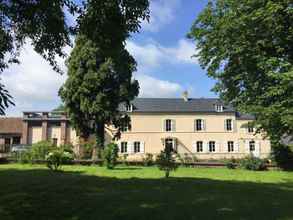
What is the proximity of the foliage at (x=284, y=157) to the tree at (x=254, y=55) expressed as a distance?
9.57m

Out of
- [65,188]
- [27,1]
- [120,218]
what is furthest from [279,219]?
[27,1]

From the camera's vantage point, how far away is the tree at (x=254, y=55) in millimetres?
17453

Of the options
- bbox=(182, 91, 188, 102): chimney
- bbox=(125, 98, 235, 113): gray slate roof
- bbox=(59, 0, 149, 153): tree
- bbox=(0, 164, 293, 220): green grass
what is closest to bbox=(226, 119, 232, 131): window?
bbox=(125, 98, 235, 113): gray slate roof

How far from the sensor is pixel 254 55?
1891 centimetres

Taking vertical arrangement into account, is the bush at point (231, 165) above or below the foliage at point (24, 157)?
below

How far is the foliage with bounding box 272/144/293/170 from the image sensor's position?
28.8 m

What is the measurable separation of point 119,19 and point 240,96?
1400 centimetres

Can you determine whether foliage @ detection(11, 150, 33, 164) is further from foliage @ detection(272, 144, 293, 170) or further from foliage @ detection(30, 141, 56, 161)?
foliage @ detection(272, 144, 293, 170)

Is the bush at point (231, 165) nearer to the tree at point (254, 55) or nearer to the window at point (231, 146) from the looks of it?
the tree at point (254, 55)

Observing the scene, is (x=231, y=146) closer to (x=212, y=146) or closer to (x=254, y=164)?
(x=212, y=146)

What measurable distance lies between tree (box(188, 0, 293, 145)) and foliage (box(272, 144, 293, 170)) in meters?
9.57

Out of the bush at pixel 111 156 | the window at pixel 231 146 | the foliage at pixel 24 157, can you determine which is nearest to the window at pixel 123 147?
the window at pixel 231 146

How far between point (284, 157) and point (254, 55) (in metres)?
12.8

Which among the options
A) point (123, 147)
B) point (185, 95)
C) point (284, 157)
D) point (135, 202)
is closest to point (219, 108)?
point (185, 95)
